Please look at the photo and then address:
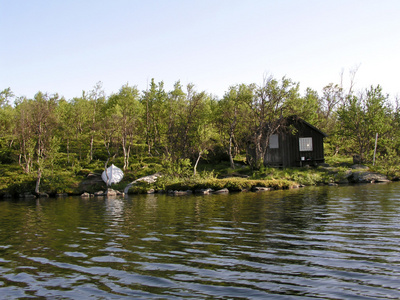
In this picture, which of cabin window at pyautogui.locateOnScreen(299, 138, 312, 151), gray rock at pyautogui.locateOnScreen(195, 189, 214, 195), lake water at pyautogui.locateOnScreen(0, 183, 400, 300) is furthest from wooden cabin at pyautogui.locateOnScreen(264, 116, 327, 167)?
lake water at pyautogui.locateOnScreen(0, 183, 400, 300)

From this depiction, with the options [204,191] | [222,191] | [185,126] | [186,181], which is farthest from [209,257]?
[185,126]

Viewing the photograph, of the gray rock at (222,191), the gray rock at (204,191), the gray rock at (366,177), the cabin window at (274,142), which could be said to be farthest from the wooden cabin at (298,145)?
the gray rock at (204,191)

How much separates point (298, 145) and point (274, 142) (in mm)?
3271

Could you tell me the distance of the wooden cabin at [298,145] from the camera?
1964 inches

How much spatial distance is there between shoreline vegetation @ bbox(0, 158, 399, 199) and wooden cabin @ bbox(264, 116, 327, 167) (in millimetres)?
3435

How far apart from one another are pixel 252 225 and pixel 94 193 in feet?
92.9

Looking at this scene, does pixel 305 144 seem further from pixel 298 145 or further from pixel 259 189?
pixel 259 189

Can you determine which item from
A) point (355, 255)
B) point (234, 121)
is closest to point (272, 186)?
point (234, 121)

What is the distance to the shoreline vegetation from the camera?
122 ft

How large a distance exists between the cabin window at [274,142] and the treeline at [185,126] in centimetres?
135

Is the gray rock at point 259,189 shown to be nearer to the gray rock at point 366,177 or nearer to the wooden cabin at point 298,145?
the gray rock at point 366,177

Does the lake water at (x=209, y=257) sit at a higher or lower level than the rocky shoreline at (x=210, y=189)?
lower

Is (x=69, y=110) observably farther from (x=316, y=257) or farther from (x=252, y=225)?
(x=316, y=257)

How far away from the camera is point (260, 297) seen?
680 cm
